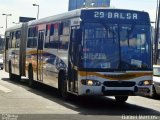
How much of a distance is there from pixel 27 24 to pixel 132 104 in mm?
9913

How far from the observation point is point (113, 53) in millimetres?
15695

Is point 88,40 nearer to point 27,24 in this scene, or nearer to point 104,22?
point 104,22

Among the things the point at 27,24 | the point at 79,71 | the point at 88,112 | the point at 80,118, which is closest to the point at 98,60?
the point at 79,71

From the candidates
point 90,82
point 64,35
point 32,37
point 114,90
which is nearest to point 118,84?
point 114,90

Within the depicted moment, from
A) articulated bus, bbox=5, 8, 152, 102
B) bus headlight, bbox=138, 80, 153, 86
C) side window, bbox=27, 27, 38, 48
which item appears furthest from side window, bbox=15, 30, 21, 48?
bus headlight, bbox=138, 80, 153, 86

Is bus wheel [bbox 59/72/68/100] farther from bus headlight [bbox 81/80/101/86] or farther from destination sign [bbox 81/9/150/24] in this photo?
destination sign [bbox 81/9/150/24]

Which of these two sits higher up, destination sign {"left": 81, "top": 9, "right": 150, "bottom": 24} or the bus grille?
destination sign {"left": 81, "top": 9, "right": 150, "bottom": 24}

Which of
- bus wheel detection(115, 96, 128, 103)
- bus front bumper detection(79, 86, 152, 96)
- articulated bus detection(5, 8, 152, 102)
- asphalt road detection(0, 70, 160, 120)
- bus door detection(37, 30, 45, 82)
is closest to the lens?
asphalt road detection(0, 70, 160, 120)

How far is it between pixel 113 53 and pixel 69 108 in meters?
2.14

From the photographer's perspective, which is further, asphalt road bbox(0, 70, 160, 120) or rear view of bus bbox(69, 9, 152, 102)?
rear view of bus bbox(69, 9, 152, 102)

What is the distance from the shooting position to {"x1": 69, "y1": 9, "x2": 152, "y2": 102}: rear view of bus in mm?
15453

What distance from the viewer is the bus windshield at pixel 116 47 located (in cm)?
1556

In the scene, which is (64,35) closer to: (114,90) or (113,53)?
(113,53)

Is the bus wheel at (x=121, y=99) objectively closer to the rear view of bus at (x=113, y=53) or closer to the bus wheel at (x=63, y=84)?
the bus wheel at (x=63, y=84)
